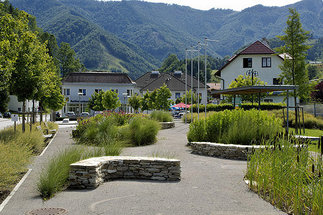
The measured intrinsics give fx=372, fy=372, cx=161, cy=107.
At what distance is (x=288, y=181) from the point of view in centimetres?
740

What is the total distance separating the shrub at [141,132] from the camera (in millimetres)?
18156

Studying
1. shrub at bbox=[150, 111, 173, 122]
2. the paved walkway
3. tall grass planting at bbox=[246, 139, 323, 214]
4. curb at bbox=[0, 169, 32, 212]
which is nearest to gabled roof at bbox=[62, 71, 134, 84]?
shrub at bbox=[150, 111, 173, 122]

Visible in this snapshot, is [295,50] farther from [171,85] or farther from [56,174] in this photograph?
[171,85]

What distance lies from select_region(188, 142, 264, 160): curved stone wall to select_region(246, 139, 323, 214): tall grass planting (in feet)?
12.7

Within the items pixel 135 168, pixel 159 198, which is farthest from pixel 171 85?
pixel 159 198

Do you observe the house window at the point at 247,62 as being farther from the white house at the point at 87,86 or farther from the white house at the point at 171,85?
the white house at the point at 87,86

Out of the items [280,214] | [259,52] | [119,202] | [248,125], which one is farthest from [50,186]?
[259,52]

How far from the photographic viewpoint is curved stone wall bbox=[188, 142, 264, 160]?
13.8 m

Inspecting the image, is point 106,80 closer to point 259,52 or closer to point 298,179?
point 259,52

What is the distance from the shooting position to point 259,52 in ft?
195

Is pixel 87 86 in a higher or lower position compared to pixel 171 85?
lower

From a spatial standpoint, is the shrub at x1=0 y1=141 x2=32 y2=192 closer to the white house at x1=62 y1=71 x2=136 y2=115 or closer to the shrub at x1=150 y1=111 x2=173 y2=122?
the shrub at x1=150 y1=111 x2=173 y2=122

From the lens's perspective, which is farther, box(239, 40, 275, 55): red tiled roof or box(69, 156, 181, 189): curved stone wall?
box(239, 40, 275, 55): red tiled roof

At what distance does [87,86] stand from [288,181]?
76.5 metres
